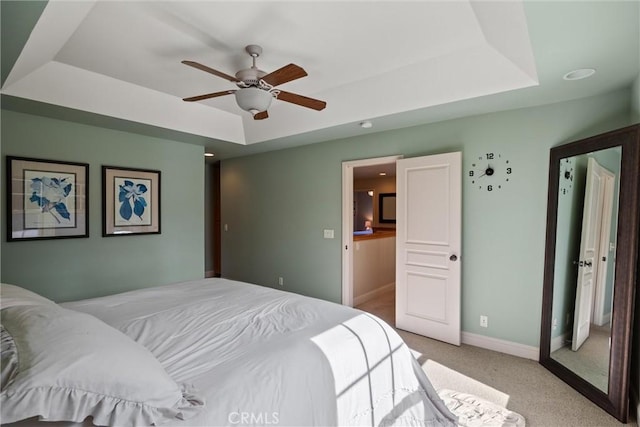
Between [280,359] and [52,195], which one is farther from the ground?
[52,195]

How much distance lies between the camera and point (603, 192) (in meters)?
2.27

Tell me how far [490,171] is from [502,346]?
1727mm

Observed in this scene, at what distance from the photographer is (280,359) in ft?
4.39

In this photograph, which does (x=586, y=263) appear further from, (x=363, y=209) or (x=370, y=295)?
(x=363, y=209)

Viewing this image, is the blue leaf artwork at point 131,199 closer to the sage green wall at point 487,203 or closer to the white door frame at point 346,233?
the sage green wall at point 487,203

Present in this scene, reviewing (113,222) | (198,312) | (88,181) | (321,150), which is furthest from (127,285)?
(321,150)

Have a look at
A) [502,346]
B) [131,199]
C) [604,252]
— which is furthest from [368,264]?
[131,199]

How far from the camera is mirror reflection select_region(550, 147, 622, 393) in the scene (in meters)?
2.19

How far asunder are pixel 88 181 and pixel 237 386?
314 cm

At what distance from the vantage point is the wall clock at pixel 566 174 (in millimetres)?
2549

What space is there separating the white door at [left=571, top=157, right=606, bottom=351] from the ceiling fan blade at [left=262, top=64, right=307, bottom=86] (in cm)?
235

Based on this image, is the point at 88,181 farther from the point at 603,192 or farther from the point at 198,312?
the point at 603,192

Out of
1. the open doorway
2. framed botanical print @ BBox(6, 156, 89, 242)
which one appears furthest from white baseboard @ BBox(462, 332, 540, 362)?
framed botanical print @ BBox(6, 156, 89, 242)

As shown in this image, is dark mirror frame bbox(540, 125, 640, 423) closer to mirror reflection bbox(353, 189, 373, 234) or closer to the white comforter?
the white comforter
